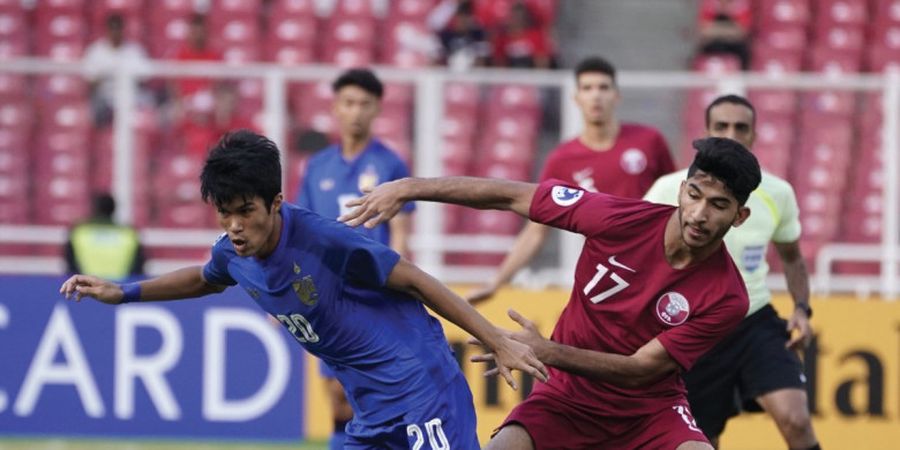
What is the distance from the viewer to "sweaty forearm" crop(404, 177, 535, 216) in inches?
234

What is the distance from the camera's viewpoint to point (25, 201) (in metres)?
12.5

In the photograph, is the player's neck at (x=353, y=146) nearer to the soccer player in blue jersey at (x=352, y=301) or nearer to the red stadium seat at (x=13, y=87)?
the soccer player in blue jersey at (x=352, y=301)

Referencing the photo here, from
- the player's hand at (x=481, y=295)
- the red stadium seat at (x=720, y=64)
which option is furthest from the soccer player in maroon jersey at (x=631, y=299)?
the red stadium seat at (x=720, y=64)

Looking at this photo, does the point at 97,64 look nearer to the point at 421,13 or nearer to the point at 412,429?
the point at 421,13

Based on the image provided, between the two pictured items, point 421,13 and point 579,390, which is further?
point 421,13

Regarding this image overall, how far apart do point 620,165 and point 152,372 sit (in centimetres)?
418

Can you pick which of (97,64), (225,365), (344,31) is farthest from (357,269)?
(344,31)

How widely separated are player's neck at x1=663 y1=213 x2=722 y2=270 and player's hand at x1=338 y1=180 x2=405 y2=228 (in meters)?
1.03

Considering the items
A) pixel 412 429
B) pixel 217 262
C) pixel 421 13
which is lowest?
pixel 412 429

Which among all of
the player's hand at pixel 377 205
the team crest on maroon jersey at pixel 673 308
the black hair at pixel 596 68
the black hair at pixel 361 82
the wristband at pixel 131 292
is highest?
the black hair at pixel 596 68

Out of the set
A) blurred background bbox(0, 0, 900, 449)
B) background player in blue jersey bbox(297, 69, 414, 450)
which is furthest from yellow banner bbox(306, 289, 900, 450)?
background player in blue jersey bbox(297, 69, 414, 450)

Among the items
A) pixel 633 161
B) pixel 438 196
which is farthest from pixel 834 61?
pixel 438 196

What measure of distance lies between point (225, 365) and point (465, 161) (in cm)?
308

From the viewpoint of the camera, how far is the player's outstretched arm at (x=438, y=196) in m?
5.75
